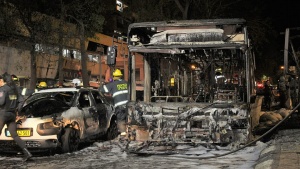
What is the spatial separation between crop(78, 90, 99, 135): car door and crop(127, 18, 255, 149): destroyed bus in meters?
1.35

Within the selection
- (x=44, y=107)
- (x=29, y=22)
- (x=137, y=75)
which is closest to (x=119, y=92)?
(x=137, y=75)

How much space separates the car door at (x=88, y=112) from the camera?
9.58m

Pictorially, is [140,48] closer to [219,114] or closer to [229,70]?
[219,114]

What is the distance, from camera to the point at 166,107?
852 cm

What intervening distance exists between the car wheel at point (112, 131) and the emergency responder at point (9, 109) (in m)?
3.05

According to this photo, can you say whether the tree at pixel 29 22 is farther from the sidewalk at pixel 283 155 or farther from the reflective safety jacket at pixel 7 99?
the sidewalk at pixel 283 155

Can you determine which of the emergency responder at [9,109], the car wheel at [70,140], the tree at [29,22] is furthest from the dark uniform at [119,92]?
the tree at [29,22]

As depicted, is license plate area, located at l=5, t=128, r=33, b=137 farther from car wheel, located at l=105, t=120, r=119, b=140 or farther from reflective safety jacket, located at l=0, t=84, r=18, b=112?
car wheel, located at l=105, t=120, r=119, b=140

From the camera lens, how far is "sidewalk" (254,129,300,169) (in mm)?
5924

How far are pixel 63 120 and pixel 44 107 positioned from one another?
104 centimetres

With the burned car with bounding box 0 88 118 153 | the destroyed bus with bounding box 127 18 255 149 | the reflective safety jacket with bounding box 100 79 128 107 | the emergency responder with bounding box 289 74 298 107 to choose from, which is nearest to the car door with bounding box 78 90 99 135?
the burned car with bounding box 0 88 118 153

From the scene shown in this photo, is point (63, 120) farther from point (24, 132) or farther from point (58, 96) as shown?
point (58, 96)

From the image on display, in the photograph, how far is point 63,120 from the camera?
28.6 ft

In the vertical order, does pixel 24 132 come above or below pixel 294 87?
below
